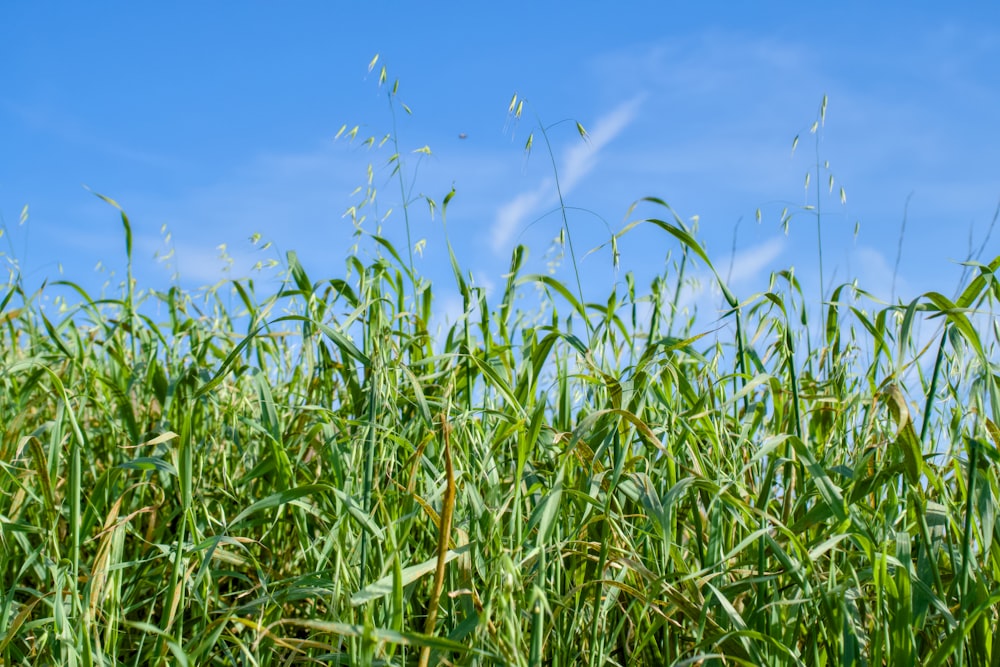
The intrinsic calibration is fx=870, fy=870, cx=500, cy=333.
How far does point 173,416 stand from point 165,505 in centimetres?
19

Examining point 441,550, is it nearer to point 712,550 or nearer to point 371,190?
point 712,550

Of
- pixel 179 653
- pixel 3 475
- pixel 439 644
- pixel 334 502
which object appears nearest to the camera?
pixel 439 644

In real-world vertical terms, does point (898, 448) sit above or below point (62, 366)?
below

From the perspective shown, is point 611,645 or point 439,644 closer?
point 439,644

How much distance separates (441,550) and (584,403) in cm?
79

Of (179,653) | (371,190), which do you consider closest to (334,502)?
(179,653)

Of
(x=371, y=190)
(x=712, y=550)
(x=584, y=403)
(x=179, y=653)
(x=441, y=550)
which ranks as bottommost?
(x=179, y=653)

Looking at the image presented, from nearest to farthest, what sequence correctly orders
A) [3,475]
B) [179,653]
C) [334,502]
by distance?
1. [179,653]
2. [334,502]
3. [3,475]

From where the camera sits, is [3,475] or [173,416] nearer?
[3,475]

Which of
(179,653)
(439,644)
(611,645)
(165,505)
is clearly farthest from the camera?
(165,505)

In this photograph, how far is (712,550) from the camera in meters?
1.26

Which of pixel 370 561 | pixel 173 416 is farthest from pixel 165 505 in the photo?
pixel 370 561

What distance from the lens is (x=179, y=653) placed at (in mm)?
1083

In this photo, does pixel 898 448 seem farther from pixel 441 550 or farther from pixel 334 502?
pixel 334 502
